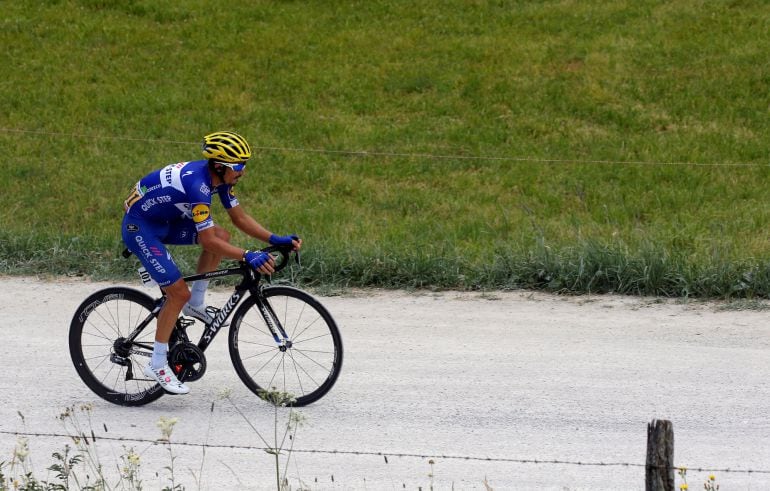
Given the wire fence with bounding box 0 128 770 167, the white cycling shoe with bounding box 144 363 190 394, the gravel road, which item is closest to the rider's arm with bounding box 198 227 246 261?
the white cycling shoe with bounding box 144 363 190 394

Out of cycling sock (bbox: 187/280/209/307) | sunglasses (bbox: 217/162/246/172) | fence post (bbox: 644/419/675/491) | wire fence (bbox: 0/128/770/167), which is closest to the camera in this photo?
fence post (bbox: 644/419/675/491)

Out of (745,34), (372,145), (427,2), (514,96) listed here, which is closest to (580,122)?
(514,96)

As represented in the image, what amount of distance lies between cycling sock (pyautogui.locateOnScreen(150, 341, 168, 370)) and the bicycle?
0.08m

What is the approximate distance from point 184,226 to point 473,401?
213 centimetres

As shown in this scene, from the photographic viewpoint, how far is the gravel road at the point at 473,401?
574cm

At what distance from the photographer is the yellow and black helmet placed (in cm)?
621

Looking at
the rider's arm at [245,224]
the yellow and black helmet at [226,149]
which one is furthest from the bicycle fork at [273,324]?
the yellow and black helmet at [226,149]

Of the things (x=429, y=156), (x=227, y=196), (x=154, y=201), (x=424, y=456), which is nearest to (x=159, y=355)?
(x=154, y=201)

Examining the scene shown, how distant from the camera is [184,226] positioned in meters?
6.65

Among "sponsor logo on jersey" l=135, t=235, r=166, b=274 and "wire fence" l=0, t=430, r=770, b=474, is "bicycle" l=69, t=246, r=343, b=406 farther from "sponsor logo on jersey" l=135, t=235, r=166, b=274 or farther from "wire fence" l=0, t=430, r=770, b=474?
"wire fence" l=0, t=430, r=770, b=474

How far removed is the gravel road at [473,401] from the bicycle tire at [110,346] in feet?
0.41

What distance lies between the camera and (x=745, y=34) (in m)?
18.6

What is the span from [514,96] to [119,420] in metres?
11.5

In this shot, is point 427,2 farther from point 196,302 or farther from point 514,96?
point 196,302
